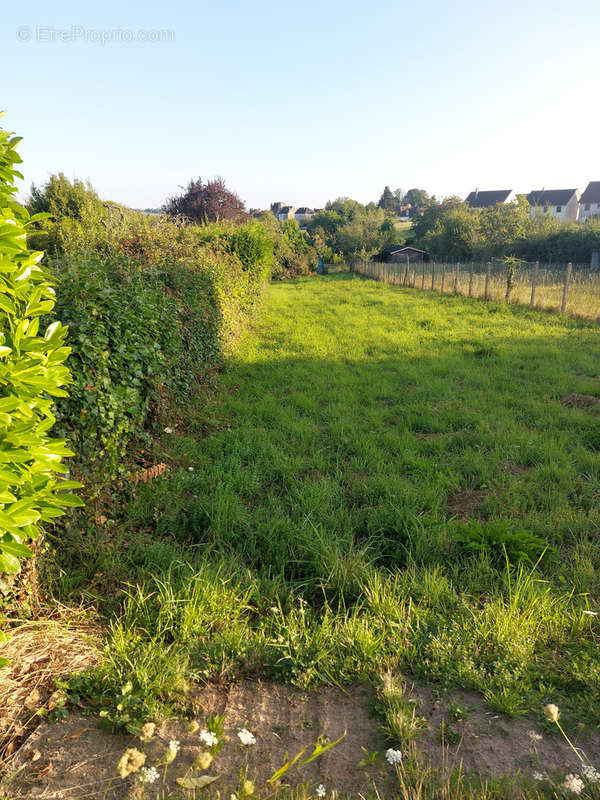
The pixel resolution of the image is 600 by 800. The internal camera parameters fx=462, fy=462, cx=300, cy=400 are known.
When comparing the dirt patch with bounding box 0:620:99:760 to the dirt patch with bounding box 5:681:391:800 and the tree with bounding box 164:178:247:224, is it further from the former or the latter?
the tree with bounding box 164:178:247:224

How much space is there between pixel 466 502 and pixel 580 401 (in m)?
3.48

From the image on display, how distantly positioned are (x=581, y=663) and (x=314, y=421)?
4104mm

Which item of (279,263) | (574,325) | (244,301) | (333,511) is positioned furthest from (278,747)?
(279,263)

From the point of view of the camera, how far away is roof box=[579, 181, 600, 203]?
6956cm

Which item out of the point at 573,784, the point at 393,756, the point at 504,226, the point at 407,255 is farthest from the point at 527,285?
the point at 407,255

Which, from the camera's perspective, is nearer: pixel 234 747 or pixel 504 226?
pixel 234 747

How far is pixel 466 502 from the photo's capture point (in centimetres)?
415

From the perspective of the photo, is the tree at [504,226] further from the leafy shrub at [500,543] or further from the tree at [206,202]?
the leafy shrub at [500,543]

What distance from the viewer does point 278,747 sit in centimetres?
193

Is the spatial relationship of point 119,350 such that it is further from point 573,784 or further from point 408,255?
point 408,255

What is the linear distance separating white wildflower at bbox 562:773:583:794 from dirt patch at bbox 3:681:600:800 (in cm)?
11

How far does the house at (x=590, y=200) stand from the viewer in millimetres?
69562

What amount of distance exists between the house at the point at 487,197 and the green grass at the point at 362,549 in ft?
264

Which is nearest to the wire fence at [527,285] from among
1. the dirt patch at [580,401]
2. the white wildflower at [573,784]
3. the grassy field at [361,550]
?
the dirt patch at [580,401]
